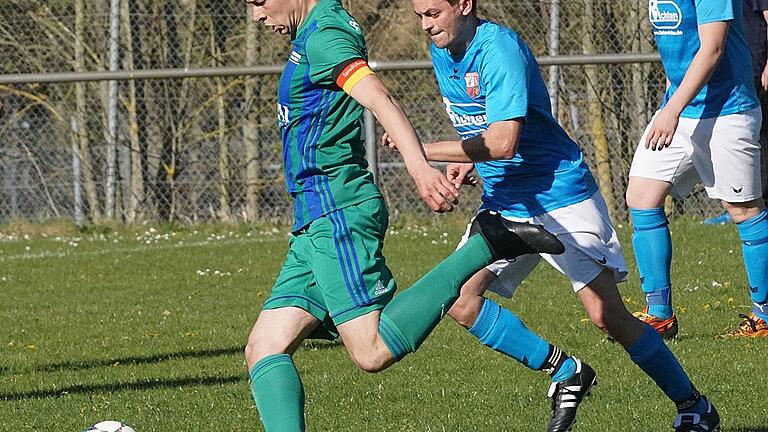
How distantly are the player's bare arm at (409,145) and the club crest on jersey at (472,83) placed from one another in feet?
3.57

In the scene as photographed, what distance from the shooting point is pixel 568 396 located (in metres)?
4.89

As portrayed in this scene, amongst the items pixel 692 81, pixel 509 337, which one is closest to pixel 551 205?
pixel 509 337

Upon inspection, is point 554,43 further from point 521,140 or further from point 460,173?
point 521,140

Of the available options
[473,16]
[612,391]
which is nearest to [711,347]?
[612,391]

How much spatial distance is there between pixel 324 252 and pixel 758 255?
3460 mm

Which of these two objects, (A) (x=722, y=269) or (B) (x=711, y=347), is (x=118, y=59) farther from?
(B) (x=711, y=347)

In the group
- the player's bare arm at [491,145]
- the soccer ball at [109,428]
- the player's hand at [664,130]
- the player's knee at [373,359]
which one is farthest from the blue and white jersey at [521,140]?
the soccer ball at [109,428]

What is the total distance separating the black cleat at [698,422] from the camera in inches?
189

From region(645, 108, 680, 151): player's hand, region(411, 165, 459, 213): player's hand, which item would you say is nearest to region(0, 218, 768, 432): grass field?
region(645, 108, 680, 151): player's hand

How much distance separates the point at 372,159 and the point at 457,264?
8.79 m

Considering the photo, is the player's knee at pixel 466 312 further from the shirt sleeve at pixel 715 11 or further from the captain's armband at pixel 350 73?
the shirt sleeve at pixel 715 11

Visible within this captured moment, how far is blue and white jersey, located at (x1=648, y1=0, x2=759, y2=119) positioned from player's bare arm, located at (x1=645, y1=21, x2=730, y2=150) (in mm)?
283

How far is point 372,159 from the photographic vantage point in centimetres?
1317

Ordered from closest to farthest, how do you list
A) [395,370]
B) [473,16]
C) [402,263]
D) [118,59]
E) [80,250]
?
[473,16]
[395,370]
[402,263]
[80,250]
[118,59]
